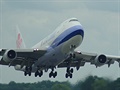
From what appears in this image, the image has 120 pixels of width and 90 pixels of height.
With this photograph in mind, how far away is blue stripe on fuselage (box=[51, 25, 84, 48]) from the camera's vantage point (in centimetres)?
6662

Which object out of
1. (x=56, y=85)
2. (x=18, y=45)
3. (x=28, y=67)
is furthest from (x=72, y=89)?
(x=18, y=45)

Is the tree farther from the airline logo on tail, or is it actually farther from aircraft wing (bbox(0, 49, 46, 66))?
the airline logo on tail

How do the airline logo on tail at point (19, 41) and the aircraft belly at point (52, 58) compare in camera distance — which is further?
the airline logo on tail at point (19, 41)

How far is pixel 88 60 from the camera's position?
7488 centimetres

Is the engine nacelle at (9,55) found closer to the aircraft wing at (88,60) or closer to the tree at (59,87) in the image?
the aircraft wing at (88,60)

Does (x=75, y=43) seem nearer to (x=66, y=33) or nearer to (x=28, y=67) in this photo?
(x=66, y=33)

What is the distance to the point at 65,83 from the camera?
260ft

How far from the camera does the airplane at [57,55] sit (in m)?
67.1

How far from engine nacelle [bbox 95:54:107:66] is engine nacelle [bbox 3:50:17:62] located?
9.77 meters

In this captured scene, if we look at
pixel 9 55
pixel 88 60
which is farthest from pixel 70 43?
pixel 88 60

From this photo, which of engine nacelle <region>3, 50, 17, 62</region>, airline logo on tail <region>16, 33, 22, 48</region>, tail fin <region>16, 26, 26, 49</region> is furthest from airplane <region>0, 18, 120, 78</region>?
airline logo on tail <region>16, 33, 22, 48</region>

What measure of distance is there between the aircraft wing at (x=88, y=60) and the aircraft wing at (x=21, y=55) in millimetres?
3743

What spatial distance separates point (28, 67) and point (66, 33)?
7866 millimetres

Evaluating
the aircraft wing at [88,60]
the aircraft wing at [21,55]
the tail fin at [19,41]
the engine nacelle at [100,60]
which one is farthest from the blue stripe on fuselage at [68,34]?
the tail fin at [19,41]
